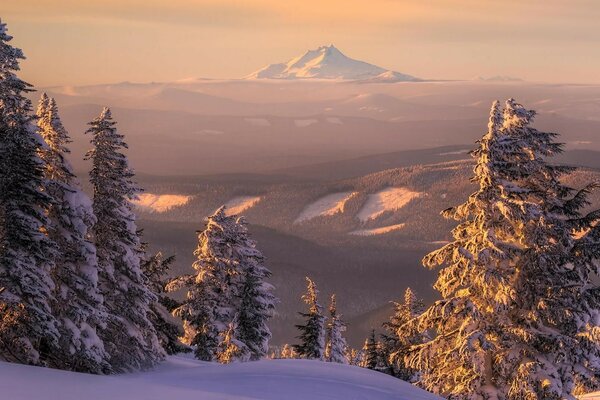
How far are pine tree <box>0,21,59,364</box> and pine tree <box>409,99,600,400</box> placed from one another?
12.4 meters

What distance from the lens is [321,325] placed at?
59.3 meters

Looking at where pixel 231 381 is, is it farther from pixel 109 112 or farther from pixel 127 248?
pixel 109 112

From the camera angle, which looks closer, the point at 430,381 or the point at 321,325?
the point at 430,381

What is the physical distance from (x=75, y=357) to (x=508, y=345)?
47.7 ft

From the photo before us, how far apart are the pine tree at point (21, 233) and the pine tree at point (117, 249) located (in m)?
5.97

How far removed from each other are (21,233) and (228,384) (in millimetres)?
7984

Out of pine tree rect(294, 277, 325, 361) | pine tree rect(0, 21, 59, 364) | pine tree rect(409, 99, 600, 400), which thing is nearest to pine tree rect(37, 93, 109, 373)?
pine tree rect(0, 21, 59, 364)

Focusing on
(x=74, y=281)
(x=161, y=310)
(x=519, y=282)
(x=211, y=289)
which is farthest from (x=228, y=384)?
(x=211, y=289)

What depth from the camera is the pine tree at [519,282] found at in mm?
25781

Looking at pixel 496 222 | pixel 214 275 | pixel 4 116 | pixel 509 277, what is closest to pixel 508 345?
pixel 509 277

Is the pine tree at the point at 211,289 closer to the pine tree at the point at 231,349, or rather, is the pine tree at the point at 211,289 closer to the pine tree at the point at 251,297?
the pine tree at the point at 251,297

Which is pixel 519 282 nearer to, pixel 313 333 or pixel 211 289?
pixel 211 289

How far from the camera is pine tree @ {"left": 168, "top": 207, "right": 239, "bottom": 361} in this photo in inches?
1759

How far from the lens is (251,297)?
152 feet
